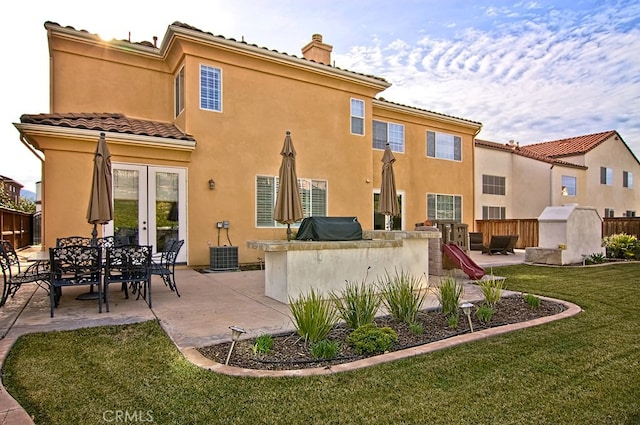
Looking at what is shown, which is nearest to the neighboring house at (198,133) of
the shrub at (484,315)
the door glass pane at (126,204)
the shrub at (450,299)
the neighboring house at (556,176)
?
the door glass pane at (126,204)

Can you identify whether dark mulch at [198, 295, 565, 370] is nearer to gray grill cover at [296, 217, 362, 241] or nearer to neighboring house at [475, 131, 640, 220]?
gray grill cover at [296, 217, 362, 241]

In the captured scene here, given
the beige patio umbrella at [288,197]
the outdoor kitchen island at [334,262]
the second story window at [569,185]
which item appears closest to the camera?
the outdoor kitchen island at [334,262]

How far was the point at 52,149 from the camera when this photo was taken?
30.4 feet

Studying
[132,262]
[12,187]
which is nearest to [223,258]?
[132,262]

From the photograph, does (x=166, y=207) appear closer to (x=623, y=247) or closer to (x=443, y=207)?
(x=443, y=207)

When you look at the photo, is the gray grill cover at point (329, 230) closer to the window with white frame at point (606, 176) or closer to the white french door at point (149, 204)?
the white french door at point (149, 204)

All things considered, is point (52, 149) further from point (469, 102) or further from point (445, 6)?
point (469, 102)

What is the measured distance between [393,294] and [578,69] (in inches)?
587

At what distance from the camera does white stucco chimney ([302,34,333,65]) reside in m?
14.5

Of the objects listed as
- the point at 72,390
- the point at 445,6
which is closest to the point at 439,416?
the point at 72,390

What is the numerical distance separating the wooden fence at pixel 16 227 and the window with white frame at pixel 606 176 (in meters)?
32.7

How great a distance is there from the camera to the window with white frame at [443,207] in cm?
1736

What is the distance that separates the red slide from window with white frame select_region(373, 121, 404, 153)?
7028mm

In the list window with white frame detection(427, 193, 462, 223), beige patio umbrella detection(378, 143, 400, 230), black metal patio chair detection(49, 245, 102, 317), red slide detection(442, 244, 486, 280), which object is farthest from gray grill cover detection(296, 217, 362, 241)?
window with white frame detection(427, 193, 462, 223)
